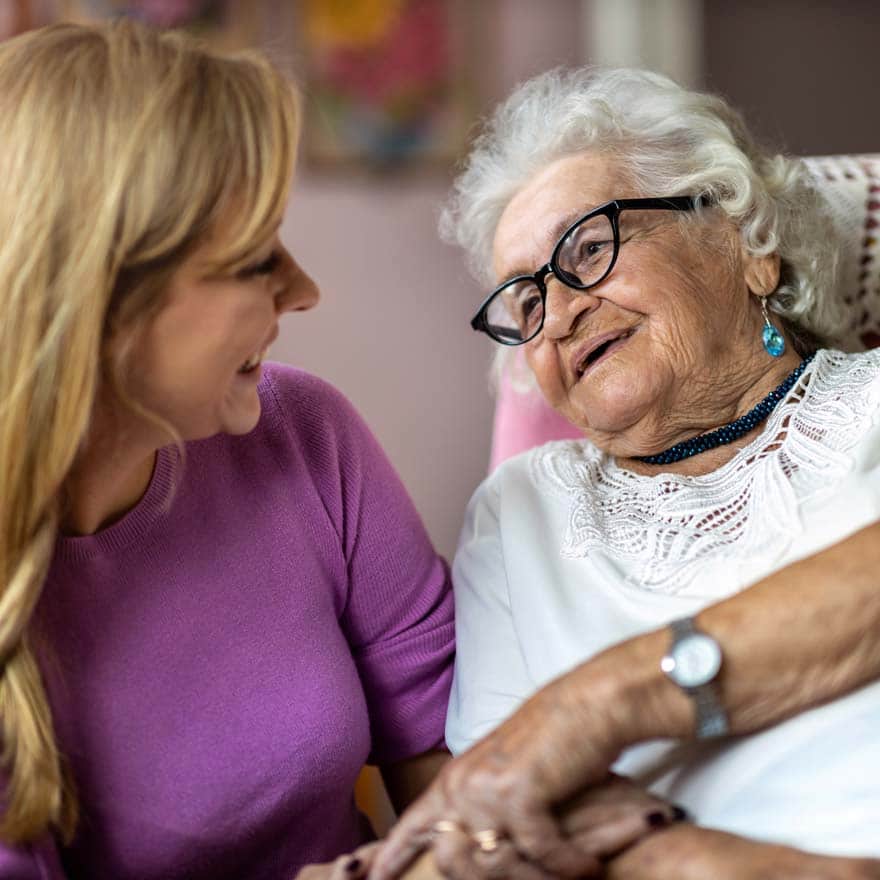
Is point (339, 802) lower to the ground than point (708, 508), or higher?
lower

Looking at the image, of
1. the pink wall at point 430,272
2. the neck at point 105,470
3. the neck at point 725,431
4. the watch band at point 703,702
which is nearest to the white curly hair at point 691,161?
the neck at point 725,431

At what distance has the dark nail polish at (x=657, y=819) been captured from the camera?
1.11m

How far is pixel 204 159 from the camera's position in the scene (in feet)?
3.54

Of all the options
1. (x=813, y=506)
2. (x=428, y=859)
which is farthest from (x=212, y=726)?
(x=813, y=506)

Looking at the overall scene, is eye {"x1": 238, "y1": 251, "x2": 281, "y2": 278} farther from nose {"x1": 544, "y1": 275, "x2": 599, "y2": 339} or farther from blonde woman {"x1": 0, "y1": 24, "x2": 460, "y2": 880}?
nose {"x1": 544, "y1": 275, "x2": 599, "y2": 339}

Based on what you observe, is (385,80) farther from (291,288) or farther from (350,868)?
(350,868)

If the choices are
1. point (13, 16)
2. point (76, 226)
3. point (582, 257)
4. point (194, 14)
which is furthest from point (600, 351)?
point (13, 16)

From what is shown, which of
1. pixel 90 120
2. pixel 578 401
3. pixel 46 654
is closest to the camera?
pixel 90 120

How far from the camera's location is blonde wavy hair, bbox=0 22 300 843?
41.3 inches

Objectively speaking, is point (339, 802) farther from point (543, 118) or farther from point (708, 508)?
point (543, 118)

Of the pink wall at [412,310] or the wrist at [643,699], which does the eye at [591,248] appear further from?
the pink wall at [412,310]

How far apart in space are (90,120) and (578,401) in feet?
2.40

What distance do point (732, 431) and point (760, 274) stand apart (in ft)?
0.79

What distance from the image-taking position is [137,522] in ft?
4.18
